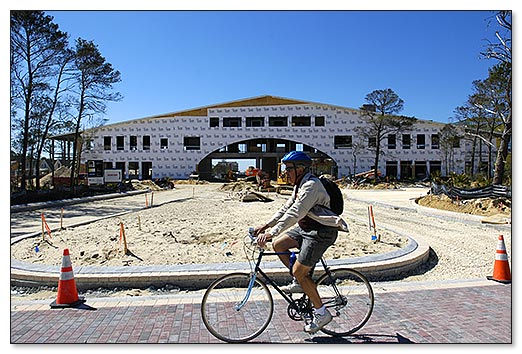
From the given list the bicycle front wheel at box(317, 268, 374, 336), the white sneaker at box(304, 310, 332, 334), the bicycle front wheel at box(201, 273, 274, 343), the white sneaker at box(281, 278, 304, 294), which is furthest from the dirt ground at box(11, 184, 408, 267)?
the white sneaker at box(304, 310, 332, 334)

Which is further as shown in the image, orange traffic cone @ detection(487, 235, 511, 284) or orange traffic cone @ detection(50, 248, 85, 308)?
orange traffic cone @ detection(487, 235, 511, 284)

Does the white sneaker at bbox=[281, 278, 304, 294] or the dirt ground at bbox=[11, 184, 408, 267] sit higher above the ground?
the white sneaker at bbox=[281, 278, 304, 294]

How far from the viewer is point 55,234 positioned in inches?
316

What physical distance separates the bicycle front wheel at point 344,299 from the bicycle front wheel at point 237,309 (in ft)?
1.67

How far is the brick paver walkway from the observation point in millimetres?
3199

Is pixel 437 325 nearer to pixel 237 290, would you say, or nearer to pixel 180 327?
pixel 237 290

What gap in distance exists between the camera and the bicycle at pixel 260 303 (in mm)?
3193

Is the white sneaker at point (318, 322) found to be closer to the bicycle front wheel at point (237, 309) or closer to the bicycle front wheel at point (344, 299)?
the bicycle front wheel at point (344, 299)

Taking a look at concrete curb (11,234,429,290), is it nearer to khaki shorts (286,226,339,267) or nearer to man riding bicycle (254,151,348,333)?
man riding bicycle (254,151,348,333)

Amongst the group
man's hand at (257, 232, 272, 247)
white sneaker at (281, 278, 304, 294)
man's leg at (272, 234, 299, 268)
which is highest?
man's hand at (257, 232, 272, 247)

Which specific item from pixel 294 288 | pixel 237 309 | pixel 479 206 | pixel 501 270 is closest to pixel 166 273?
pixel 237 309

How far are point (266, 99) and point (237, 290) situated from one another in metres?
41.1

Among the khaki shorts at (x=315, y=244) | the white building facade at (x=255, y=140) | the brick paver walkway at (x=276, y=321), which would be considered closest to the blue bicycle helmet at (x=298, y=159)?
the khaki shorts at (x=315, y=244)

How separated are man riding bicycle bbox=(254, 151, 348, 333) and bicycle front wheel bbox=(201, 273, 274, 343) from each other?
266mm
